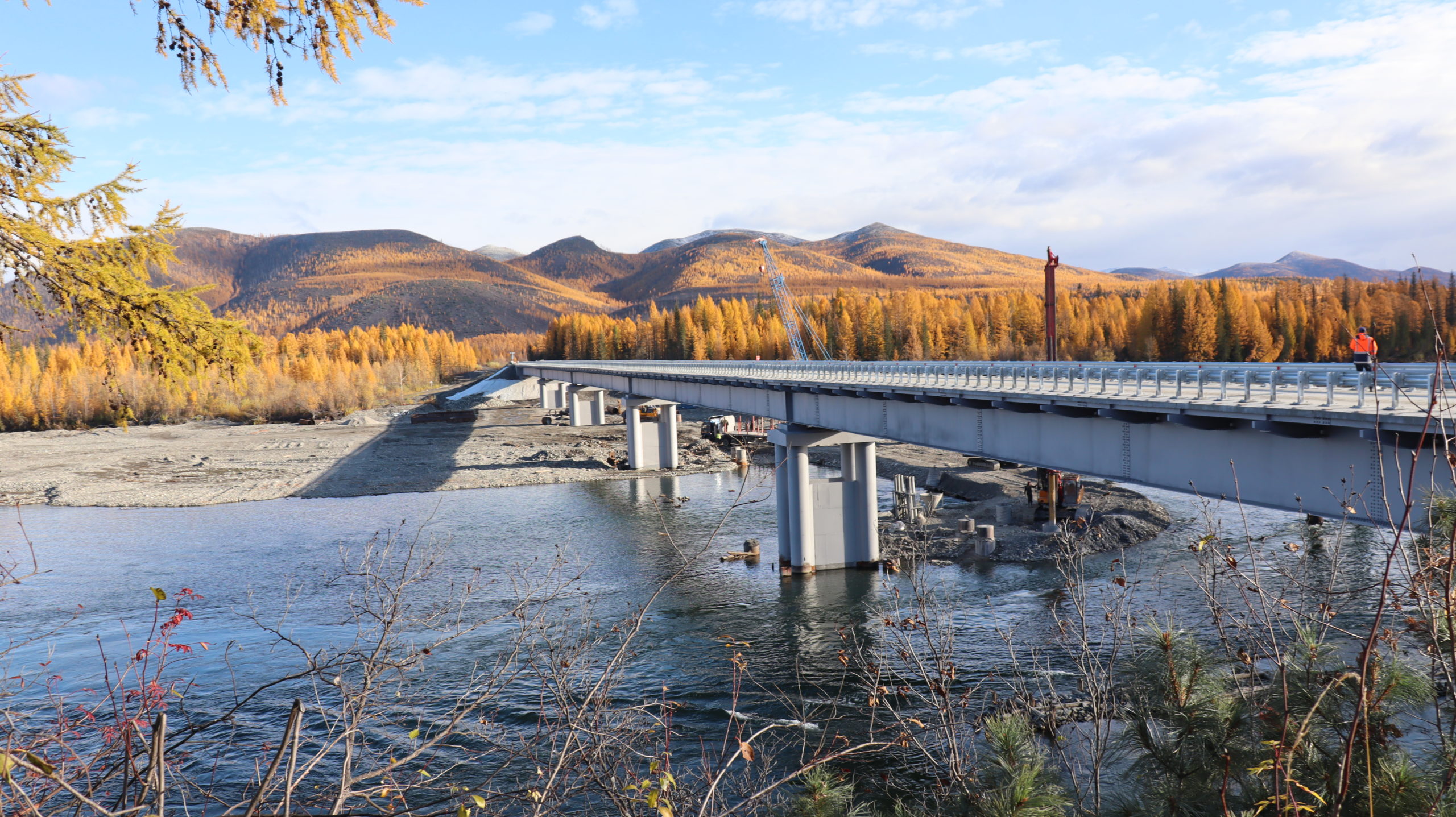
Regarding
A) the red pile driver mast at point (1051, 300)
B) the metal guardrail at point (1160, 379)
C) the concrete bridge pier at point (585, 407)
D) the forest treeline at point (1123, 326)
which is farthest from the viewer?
the forest treeline at point (1123, 326)

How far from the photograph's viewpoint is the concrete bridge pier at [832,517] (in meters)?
37.0

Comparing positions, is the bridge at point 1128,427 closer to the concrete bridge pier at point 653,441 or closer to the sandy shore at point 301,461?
the concrete bridge pier at point 653,441

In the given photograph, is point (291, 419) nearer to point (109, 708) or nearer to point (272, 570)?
point (272, 570)

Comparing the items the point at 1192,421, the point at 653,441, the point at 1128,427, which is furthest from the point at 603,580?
the point at 653,441

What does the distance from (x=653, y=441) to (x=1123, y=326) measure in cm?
8895

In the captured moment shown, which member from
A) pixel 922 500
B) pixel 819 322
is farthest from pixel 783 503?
pixel 819 322

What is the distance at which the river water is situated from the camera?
24.7 m

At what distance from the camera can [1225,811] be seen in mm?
4832

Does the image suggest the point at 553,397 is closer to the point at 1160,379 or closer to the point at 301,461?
the point at 301,461

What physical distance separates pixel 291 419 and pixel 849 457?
111 metres

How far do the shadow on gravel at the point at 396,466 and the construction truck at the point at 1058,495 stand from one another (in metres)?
39.8

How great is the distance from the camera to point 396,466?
73.0 metres

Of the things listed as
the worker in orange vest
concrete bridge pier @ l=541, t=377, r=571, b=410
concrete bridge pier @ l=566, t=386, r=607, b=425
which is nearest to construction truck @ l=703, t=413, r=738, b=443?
concrete bridge pier @ l=566, t=386, r=607, b=425

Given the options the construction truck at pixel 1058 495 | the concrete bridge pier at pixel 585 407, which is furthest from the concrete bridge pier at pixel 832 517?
the concrete bridge pier at pixel 585 407
